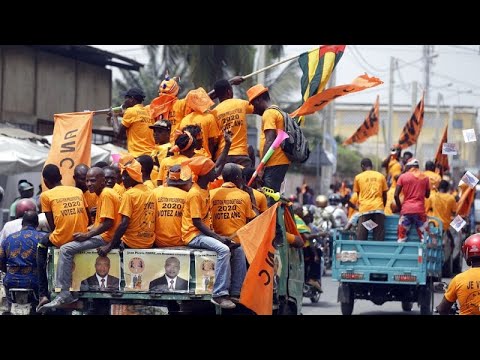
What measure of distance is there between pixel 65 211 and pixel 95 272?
0.83 m

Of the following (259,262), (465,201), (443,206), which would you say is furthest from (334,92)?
(443,206)

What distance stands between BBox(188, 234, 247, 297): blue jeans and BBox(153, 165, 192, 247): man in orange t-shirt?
1.04 ft

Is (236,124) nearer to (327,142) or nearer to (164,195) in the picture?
(164,195)

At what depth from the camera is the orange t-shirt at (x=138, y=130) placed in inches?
510

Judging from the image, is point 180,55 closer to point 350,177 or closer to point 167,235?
point 167,235

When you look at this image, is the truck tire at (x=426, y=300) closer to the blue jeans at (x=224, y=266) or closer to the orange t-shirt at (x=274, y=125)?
the orange t-shirt at (x=274, y=125)

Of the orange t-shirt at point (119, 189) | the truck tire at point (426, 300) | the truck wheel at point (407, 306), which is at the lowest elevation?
the truck wheel at point (407, 306)

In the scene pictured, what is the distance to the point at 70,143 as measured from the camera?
1389 centimetres

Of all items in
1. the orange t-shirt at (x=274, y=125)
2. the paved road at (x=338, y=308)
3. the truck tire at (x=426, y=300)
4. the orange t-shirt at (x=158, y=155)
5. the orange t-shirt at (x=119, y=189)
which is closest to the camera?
the orange t-shirt at (x=119, y=189)

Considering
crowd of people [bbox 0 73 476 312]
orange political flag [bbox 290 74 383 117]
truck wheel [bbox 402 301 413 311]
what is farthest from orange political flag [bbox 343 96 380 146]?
orange political flag [bbox 290 74 383 117]

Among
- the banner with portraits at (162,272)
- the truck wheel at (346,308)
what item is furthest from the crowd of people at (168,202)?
the truck wheel at (346,308)

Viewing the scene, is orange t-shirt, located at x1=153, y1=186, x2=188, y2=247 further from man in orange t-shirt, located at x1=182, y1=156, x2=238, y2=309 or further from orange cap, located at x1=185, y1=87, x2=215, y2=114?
orange cap, located at x1=185, y1=87, x2=215, y2=114

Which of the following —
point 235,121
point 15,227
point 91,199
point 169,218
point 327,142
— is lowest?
point 15,227

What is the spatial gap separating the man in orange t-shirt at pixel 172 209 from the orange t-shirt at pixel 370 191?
7.29m
